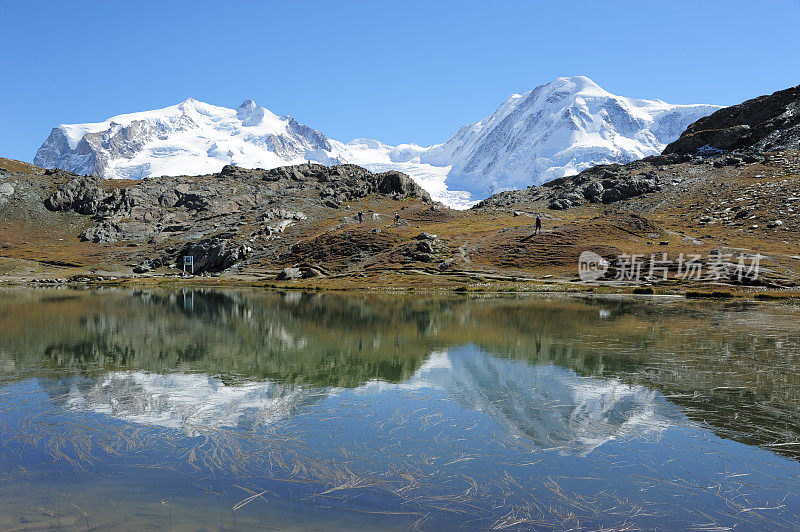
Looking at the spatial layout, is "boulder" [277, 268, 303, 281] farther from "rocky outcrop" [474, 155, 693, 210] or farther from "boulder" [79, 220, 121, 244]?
"boulder" [79, 220, 121, 244]

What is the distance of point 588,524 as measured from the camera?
9656mm

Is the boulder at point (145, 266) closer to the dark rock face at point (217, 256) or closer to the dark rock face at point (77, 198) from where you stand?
the dark rock face at point (217, 256)

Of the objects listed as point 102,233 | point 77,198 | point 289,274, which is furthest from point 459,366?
point 77,198

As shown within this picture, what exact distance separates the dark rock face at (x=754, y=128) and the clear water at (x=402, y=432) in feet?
456

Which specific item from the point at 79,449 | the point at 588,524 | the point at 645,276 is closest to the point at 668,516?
the point at 588,524

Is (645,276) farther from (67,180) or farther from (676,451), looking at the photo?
(67,180)

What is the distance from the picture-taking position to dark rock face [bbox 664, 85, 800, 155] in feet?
464

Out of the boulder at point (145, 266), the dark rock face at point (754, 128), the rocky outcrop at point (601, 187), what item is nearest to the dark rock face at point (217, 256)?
the boulder at point (145, 266)

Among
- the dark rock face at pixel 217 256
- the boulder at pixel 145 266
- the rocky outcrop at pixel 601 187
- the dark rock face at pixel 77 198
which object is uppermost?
the rocky outcrop at pixel 601 187

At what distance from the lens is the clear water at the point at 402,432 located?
10.2m

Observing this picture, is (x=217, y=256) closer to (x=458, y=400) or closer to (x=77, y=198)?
(x=77, y=198)

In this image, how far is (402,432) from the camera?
14852 mm

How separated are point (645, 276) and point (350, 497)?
75.2m

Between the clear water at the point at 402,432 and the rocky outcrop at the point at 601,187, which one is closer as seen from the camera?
the clear water at the point at 402,432
